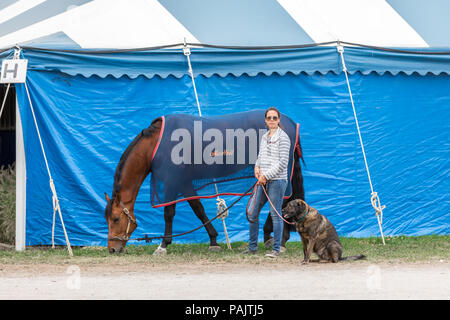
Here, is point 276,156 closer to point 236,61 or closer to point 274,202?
point 274,202

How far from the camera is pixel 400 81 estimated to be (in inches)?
362

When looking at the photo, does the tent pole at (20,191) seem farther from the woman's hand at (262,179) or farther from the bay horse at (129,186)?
the woman's hand at (262,179)

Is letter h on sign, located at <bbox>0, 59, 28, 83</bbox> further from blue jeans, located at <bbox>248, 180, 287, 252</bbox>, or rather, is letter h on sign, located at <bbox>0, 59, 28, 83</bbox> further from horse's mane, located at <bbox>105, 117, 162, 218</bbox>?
blue jeans, located at <bbox>248, 180, 287, 252</bbox>

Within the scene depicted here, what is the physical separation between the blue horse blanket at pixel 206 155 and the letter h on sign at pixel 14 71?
5.61 feet

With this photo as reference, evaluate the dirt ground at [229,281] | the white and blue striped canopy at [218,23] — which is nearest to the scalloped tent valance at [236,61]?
the white and blue striped canopy at [218,23]

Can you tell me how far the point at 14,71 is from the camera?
26.2 feet

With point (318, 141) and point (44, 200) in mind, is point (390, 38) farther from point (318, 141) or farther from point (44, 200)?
point (44, 200)

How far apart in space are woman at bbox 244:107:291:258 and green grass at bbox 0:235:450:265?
0.42 metres

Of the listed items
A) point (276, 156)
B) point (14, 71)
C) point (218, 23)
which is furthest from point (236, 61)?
point (14, 71)

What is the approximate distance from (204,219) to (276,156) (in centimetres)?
127

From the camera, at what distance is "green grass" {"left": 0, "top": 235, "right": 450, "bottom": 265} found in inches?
294

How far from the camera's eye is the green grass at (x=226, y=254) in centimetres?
747

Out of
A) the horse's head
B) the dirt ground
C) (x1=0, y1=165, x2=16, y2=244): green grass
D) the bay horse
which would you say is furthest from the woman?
(x1=0, y1=165, x2=16, y2=244): green grass
